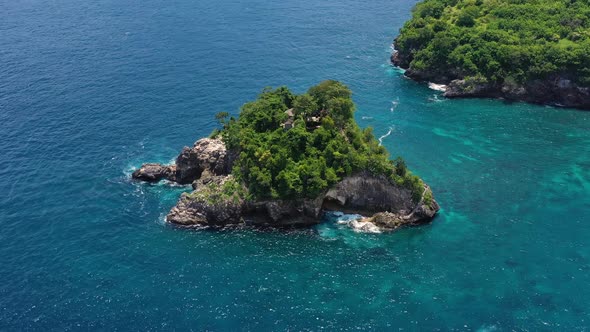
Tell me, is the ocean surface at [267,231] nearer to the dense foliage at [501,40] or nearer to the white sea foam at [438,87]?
the white sea foam at [438,87]

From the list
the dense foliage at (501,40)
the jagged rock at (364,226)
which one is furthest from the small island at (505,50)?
the jagged rock at (364,226)

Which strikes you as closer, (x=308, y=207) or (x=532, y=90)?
(x=308, y=207)

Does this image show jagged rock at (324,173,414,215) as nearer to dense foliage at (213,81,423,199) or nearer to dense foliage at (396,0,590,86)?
dense foliage at (213,81,423,199)

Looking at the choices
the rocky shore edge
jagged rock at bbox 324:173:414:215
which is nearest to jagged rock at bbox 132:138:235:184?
the rocky shore edge

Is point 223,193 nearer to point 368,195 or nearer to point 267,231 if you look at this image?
point 267,231

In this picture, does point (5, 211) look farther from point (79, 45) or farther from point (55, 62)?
A: point (79, 45)

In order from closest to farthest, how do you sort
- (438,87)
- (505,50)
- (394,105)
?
(394,105) → (505,50) → (438,87)

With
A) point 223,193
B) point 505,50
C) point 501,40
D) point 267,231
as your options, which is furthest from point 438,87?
point 223,193
